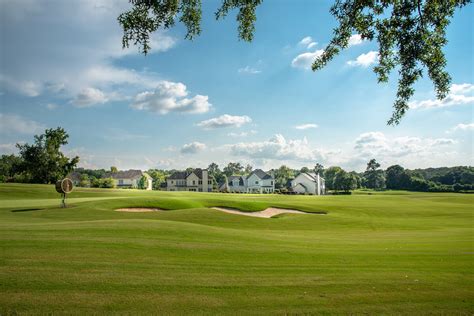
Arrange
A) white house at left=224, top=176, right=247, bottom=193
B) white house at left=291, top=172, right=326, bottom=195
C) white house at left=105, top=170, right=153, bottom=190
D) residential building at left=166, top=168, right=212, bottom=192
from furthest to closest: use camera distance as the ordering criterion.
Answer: white house at left=105, top=170, right=153, bottom=190 < white house at left=224, top=176, right=247, bottom=193 < residential building at left=166, top=168, right=212, bottom=192 < white house at left=291, top=172, right=326, bottom=195

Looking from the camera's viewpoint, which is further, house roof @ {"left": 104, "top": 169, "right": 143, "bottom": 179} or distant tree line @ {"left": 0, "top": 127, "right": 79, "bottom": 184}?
house roof @ {"left": 104, "top": 169, "right": 143, "bottom": 179}

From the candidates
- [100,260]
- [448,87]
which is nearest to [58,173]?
[100,260]

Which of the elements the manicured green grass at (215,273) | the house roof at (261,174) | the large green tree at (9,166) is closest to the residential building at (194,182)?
the house roof at (261,174)

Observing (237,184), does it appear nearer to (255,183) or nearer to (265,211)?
(255,183)

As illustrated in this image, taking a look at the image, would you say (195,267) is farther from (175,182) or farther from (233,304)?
(175,182)

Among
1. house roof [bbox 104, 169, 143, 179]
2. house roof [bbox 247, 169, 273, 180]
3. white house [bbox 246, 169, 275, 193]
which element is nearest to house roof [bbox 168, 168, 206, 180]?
house roof [bbox 104, 169, 143, 179]

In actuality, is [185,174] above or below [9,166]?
below

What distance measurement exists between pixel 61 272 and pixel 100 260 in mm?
1323

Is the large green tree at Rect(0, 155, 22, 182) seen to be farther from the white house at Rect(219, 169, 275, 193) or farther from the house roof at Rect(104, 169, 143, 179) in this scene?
the white house at Rect(219, 169, 275, 193)

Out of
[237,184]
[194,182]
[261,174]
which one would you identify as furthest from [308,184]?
[194,182]

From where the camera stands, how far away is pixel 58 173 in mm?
76250

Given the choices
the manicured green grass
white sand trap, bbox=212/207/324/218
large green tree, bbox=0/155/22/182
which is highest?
large green tree, bbox=0/155/22/182

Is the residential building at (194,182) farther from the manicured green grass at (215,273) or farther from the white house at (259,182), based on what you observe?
the manicured green grass at (215,273)

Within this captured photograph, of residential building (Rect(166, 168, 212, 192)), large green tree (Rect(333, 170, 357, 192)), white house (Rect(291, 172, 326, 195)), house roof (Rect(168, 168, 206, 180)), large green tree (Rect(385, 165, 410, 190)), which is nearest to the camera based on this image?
white house (Rect(291, 172, 326, 195))
